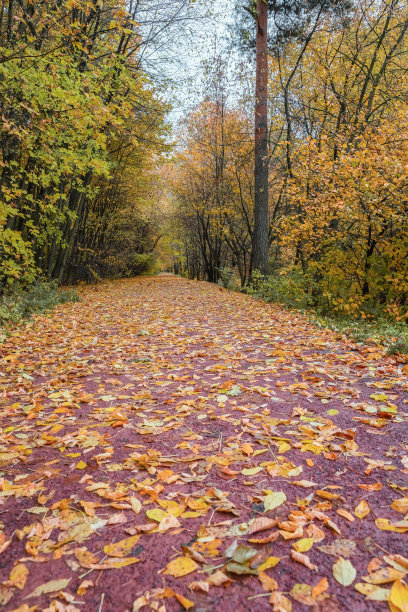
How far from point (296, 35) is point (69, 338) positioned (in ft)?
36.9

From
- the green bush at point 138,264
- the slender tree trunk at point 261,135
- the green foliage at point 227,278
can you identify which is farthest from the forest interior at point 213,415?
the green bush at point 138,264

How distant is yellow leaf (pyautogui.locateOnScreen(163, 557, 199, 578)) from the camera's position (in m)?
1.45

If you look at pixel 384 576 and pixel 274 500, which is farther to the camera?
pixel 274 500

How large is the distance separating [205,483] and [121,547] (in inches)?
23.0

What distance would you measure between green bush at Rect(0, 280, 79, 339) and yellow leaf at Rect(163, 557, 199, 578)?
5.14m

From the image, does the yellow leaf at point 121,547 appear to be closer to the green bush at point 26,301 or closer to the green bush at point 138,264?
the green bush at point 26,301

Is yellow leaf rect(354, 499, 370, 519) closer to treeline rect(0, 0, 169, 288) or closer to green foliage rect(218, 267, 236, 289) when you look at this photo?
treeline rect(0, 0, 169, 288)

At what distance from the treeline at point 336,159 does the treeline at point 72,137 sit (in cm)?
384

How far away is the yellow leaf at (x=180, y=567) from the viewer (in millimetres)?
1446

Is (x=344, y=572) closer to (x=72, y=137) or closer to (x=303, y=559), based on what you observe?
(x=303, y=559)

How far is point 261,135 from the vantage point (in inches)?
439

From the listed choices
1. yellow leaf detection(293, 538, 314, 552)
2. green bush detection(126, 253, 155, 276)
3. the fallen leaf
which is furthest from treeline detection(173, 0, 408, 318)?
green bush detection(126, 253, 155, 276)

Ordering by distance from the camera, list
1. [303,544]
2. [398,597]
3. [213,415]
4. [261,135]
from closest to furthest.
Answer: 1. [398,597]
2. [303,544]
3. [213,415]
4. [261,135]

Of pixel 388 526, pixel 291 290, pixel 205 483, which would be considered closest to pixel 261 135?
pixel 291 290
